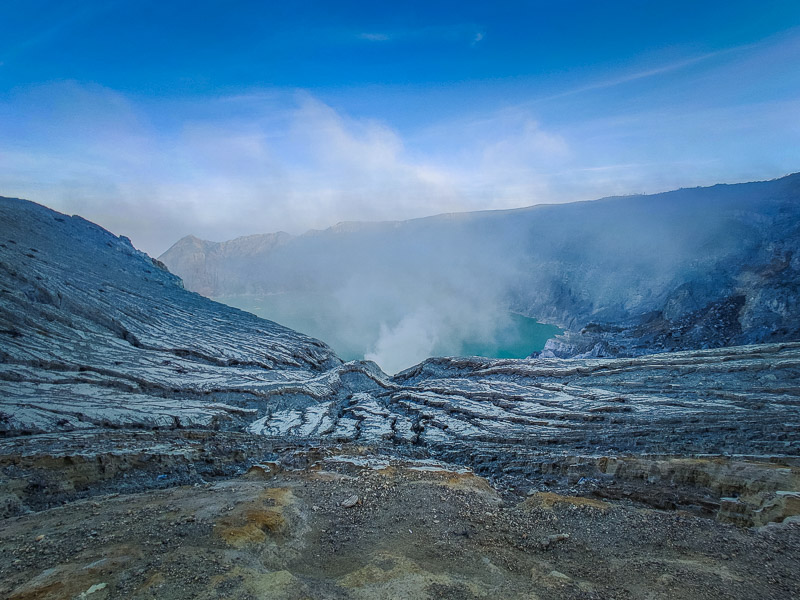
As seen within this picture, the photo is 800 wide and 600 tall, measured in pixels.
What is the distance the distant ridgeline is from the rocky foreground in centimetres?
2569

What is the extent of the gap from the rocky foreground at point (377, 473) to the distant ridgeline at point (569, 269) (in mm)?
25690

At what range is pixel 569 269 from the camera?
262ft

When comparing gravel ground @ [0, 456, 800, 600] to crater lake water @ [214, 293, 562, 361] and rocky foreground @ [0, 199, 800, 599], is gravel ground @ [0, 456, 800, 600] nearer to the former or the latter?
rocky foreground @ [0, 199, 800, 599]

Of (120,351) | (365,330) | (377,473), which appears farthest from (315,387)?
(365,330)

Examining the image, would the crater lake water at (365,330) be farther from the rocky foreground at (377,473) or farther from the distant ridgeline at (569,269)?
the rocky foreground at (377,473)

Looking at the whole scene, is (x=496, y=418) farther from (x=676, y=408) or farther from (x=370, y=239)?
(x=370, y=239)

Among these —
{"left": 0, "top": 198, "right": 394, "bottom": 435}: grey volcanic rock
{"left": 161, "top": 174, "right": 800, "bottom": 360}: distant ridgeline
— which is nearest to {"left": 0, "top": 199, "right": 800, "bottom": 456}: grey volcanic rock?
{"left": 0, "top": 198, "right": 394, "bottom": 435}: grey volcanic rock

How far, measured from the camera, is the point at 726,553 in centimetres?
674

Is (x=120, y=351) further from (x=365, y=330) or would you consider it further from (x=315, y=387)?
(x=365, y=330)

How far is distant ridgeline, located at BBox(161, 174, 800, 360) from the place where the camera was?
4597cm

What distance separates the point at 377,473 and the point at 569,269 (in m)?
78.5

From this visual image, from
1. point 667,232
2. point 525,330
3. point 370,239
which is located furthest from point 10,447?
point 370,239

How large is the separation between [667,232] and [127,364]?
83.9m

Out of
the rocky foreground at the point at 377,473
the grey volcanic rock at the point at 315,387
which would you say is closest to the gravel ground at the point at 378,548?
the rocky foreground at the point at 377,473
